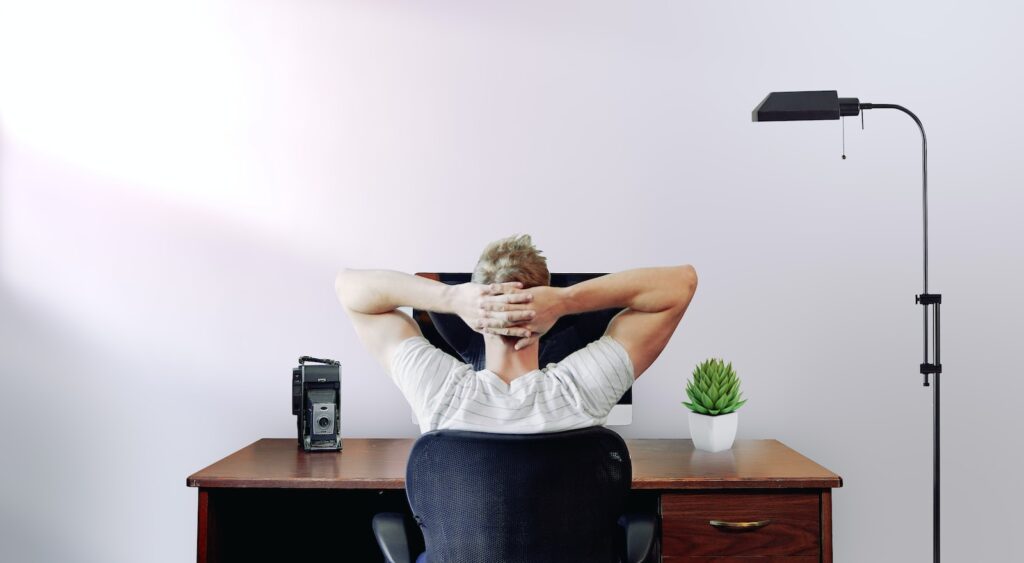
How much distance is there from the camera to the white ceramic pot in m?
2.25

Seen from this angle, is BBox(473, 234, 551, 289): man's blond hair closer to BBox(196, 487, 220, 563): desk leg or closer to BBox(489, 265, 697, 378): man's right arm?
BBox(489, 265, 697, 378): man's right arm

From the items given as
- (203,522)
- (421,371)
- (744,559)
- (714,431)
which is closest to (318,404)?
(203,522)

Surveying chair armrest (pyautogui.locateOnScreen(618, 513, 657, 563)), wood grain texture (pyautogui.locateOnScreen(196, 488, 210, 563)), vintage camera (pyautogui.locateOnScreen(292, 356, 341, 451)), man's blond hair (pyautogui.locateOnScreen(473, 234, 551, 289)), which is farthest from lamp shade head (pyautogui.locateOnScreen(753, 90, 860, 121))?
wood grain texture (pyautogui.locateOnScreen(196, 488, 210, 563))

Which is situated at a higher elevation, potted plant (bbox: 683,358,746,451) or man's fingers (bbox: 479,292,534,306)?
man's fingers (bbox: 479,292,534,306)

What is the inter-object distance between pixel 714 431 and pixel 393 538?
1029mm

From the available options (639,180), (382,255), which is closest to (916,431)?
(639,180)

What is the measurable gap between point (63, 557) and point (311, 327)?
1.13 m

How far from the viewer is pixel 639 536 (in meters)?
1.60

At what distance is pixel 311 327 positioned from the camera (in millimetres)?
2648

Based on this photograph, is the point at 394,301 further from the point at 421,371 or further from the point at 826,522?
the point at 826,522

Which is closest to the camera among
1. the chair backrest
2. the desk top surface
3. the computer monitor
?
the chair backrest

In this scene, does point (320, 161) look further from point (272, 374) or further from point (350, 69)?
point (272, 374)

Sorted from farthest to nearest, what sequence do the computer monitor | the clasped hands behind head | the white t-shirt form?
the computer monitor → the clasped hands behind head → the white t-shirt

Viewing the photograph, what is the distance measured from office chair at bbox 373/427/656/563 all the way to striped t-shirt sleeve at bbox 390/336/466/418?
162 mm
